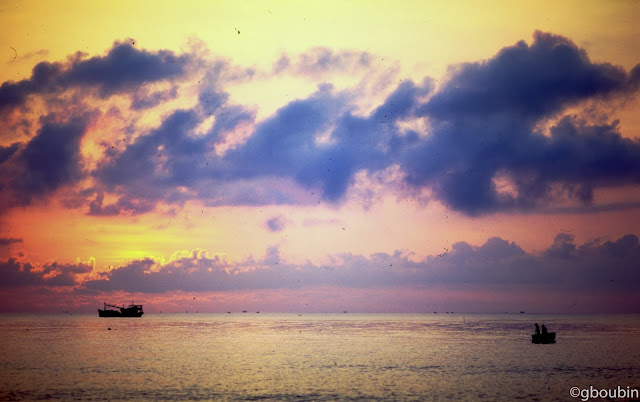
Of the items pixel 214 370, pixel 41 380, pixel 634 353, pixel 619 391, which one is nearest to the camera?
pixel 619 391

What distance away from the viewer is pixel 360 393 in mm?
56406

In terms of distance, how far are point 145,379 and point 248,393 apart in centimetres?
1571

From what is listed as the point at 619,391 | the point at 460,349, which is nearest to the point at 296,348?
the point at 460,349

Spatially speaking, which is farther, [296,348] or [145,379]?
[296,348]

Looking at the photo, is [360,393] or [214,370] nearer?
[360,393]

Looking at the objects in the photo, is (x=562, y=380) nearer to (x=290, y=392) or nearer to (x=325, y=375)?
(x=325, y=375)

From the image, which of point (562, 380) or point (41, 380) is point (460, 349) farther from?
point (41, 380)

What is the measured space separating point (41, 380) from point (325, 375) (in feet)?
101

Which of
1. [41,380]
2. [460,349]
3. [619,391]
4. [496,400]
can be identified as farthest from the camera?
[460,349]

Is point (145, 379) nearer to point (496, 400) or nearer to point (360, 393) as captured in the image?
point (360, 393)

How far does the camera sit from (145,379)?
65875mm

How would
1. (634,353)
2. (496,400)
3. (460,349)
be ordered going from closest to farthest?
(496,400) → (634,353) → (460,349)

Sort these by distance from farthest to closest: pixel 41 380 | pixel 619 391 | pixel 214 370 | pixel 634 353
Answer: pixel 634 353 < pixel 214 370 < pixel 41 380 < pixel 619 391

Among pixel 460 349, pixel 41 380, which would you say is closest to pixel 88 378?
pixel 41 380
